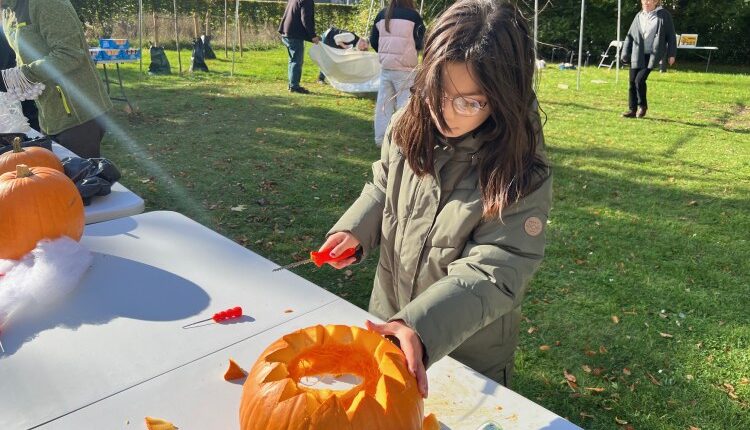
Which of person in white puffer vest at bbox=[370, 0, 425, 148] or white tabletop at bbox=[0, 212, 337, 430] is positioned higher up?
person in white puffer vest at bbox=[370, 0, 425, 148]

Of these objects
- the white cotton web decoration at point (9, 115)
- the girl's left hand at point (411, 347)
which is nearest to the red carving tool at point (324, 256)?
the girl's left hand at point (411, 347)

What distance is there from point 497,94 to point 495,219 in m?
0.34

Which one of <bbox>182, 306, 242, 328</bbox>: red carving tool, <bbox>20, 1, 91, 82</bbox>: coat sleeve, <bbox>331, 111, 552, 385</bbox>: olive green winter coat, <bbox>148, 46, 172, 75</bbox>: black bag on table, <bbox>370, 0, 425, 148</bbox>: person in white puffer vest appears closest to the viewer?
<bbox>331, 111, 552, 385</bbox>: olive green winter coat

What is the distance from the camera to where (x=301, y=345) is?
1312 millimetres

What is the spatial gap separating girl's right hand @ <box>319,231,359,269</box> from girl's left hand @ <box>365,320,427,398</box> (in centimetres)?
55

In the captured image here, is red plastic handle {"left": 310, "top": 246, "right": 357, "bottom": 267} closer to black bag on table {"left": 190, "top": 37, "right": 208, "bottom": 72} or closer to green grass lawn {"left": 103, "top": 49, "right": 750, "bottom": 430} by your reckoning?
green grass lawn {"left": 103, "top": 49, "right": 750, "bottom": 430}

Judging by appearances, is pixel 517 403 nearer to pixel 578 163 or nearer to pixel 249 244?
pixel 249 244

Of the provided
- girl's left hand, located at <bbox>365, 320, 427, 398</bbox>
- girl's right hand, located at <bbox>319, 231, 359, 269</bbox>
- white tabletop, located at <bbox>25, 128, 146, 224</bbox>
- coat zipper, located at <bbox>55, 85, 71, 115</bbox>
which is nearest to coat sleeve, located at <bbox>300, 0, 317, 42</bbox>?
coat zipper, located at <bbox>55, 85, 71, 115</bbox>

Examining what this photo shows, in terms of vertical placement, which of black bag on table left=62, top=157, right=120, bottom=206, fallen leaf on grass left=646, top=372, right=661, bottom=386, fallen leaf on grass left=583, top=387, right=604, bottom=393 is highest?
black bag on table left=62, top=157, right=120, bottom=206

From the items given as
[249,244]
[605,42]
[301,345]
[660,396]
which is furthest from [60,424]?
[605,42]

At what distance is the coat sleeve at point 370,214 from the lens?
1.91m

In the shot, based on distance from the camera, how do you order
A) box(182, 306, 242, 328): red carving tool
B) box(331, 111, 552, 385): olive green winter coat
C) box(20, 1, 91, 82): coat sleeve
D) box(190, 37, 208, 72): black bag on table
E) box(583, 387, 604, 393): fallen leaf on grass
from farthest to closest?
1. box(190, 37, 208, 72): black bag on table
2. box(20, 1, 91, 82): coat sleeve
3. box(583, 387, 604, 393): fallen leaf on grass
4. box(182, 306, 242, 328): red carving tool
5. box(331, 111, 552, 385): olive green winter coat

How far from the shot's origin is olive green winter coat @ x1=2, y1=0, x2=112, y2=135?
3.50 m

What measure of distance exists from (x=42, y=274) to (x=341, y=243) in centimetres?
100
